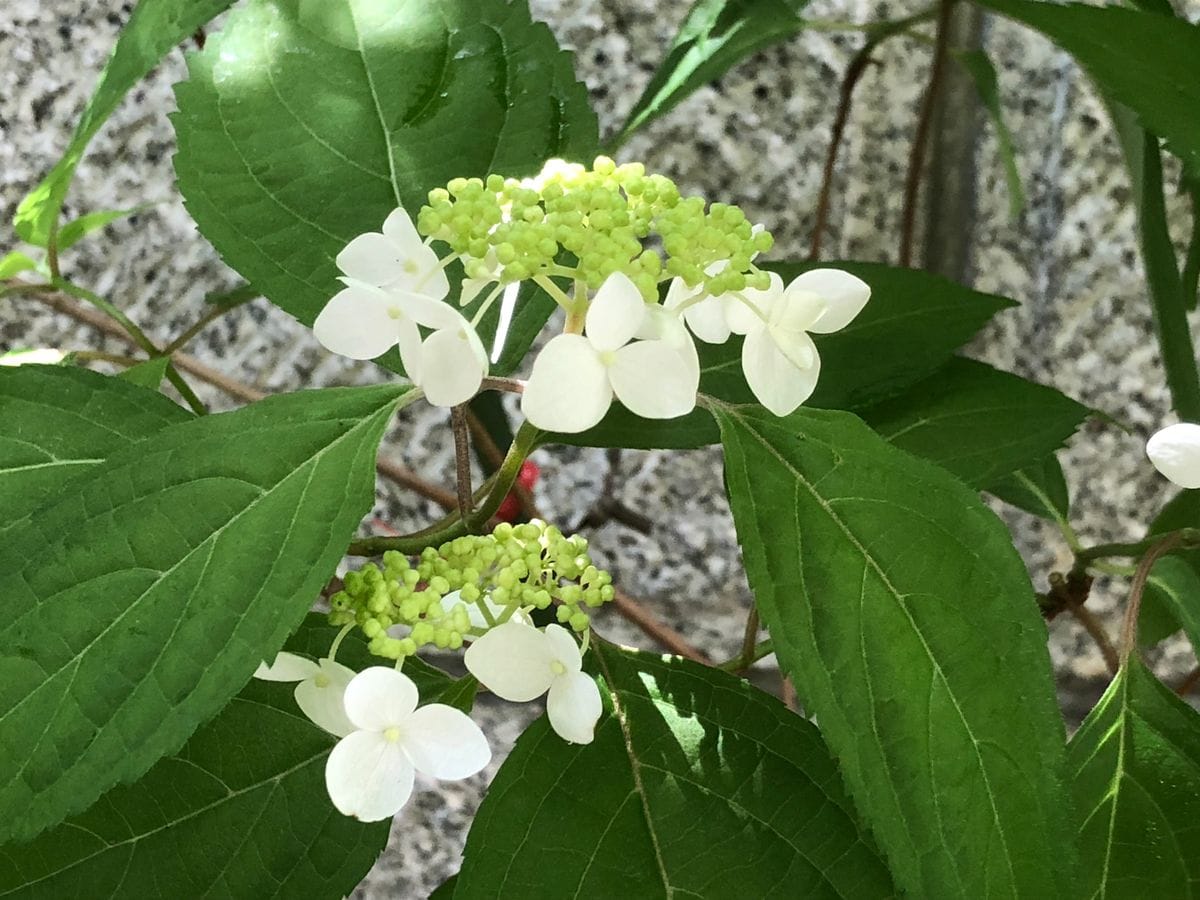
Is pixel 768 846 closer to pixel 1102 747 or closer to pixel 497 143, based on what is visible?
pixel 1102 747

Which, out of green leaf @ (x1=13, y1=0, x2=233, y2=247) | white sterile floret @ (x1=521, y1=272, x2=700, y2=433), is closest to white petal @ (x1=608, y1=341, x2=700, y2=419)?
white sterile floret @ (x1=521, y1=272, x2=700, y2=433)

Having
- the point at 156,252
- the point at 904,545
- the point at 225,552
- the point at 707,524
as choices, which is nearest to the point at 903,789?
the point at 904,545

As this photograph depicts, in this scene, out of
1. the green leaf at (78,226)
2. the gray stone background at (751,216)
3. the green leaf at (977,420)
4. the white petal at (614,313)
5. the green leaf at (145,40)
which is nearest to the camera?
the white petal at (614,313)

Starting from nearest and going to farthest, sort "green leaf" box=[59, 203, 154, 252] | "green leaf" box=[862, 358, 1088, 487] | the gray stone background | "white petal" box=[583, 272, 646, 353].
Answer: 1. "white petal" box=[583, 272, 646, 353]
2. "green leaf" box=[862, 358, 1088, 487]
3. "green leaf" box=[59, 203, 154, 252]
4. the gray stone background

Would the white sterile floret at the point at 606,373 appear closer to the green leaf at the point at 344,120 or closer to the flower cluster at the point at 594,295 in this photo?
the flower cluster at the point at 594,295

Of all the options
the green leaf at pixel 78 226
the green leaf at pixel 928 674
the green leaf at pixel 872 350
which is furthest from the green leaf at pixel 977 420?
the green leaf at pixel 78 226

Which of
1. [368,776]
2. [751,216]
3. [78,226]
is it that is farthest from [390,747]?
[751,216]

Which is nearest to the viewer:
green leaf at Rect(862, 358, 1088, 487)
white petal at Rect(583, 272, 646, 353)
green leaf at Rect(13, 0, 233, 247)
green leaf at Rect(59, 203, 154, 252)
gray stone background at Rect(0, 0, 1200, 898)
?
white petal at Rect(583, 272, 646, 353)

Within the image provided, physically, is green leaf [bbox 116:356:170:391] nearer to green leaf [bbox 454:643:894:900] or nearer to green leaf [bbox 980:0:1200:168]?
green leaf [bbox 454:643:894:900]
